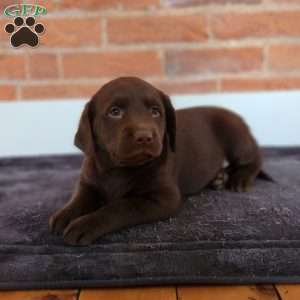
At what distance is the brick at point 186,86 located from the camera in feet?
9.43

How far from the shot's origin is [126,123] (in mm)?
1730

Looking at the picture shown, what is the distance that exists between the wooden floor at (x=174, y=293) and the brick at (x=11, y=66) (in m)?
1.61

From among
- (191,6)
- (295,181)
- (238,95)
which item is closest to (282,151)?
(238,95)

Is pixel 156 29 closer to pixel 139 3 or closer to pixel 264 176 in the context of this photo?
pixel 139 3

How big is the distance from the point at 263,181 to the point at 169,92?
2.72ft

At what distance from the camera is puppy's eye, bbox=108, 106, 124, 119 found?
70.2 inches

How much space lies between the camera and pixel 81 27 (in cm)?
280

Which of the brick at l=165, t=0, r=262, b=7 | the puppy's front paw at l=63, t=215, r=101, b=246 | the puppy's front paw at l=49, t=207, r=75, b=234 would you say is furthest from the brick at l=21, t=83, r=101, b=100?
the puppy's front paw at l=63, t=215, r=101, b=246

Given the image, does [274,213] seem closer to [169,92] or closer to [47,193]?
[47,193]

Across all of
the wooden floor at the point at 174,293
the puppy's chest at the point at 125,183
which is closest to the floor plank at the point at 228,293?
the wooden floor at the point at 174,293

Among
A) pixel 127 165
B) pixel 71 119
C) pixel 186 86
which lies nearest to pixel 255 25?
pixel 186 86

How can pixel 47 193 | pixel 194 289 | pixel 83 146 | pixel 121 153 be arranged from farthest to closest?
pixel 47 193, pixel 83 146, pixel 121 153, pixel 194 289

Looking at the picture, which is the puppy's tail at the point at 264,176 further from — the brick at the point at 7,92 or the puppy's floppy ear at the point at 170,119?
the brick at the point at 7,92

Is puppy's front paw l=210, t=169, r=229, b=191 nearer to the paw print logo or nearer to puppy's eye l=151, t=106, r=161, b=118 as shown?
puppy's eye l=151, t=106, r=161, b=118
